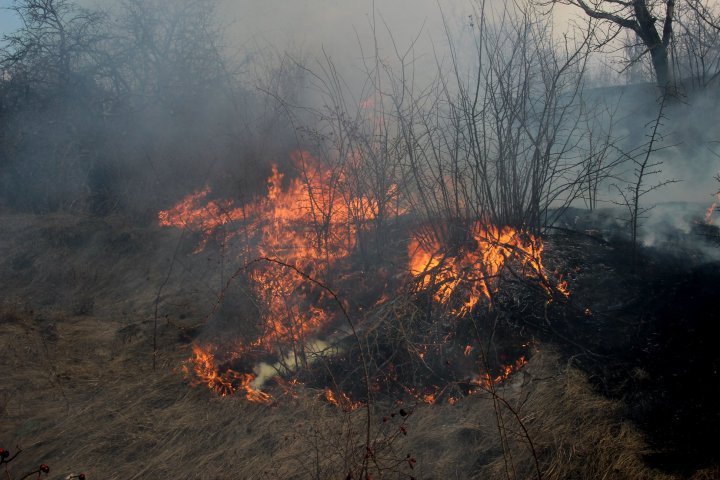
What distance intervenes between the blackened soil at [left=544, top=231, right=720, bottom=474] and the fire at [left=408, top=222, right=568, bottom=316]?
42cm

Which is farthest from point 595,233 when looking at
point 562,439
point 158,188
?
point 158,188

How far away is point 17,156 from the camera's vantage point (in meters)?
11.8

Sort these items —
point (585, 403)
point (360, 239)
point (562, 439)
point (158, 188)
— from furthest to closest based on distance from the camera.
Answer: point (158, 188)
point (360, 239)
point (585, 403)
point (562, 439)

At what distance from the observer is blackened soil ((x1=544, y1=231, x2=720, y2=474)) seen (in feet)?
9.81

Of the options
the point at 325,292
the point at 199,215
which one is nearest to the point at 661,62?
the point at 325,292

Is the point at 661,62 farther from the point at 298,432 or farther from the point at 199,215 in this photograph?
the point at 298,432

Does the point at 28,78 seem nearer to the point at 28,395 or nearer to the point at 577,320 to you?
the point at 28,395

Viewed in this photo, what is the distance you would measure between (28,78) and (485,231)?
42.2 feet

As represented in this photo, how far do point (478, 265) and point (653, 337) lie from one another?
164cm

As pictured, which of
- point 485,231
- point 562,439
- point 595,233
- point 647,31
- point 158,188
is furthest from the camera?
point 158,188

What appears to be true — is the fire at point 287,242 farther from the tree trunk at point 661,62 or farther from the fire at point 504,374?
the tree trunk at point 661,62

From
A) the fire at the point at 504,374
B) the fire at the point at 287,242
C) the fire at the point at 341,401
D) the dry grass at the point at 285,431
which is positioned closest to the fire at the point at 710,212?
the dry grass at the point at 285,431

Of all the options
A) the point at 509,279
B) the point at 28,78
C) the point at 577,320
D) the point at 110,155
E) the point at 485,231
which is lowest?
the point at 577,320

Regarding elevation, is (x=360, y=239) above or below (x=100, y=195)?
below
